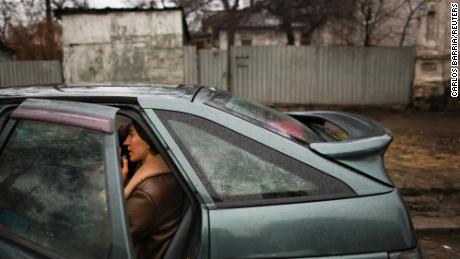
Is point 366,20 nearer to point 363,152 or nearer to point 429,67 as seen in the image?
point 429,67

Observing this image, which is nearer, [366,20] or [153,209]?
[153,209]

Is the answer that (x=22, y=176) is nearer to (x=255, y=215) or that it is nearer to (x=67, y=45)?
(x=255, y=215)

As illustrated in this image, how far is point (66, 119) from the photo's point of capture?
1.49 metres

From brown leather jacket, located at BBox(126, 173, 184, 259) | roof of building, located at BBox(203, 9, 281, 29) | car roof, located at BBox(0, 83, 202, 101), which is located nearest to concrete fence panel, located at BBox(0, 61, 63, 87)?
roof of building, located at BBox(203, 9, 281, 29)

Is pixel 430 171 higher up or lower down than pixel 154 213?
lower down

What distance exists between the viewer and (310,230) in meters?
1.46

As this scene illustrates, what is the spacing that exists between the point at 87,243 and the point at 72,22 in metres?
13.4

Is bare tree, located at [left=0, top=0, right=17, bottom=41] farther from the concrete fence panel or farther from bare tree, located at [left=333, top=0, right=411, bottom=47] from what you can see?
bare tree, located at [left=333, top=0, right=411, bottom=47]

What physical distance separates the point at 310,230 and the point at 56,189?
106 cm

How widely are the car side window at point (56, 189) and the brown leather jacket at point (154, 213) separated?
0.24 metres

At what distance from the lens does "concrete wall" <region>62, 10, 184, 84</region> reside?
512 inches

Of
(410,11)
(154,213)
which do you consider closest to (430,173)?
(154,213)

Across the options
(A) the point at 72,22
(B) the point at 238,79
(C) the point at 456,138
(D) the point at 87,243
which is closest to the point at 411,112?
(C) the point at 456,138

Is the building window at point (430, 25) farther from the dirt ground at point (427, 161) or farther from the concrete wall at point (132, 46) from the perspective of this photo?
the concrete wall at point (132, 46)
